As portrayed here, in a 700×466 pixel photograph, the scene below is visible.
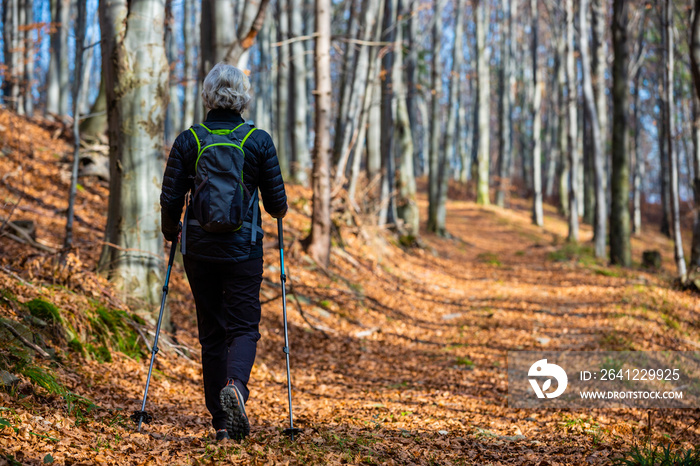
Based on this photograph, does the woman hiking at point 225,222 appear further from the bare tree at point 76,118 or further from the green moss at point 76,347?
the bare tree at point 76,118

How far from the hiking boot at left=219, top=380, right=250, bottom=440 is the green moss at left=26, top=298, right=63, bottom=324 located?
2.22 m

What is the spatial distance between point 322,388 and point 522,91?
1521 inches

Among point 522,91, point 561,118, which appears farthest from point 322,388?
point 522,91

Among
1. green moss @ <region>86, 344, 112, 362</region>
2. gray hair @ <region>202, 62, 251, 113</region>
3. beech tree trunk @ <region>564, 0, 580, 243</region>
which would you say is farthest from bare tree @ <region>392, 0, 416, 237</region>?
gray hair @ <region>202, 62, 251, 113</region>

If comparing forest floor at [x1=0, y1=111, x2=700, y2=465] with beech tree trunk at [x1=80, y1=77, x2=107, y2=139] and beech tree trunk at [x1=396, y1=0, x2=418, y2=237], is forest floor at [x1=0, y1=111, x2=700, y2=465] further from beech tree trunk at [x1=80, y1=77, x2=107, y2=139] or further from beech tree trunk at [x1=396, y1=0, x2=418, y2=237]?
beech tree trunk at [x1=396, y1=0, x2=418, y2=237]

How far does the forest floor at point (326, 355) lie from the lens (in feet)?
11.9

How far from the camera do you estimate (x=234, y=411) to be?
346 centimetres

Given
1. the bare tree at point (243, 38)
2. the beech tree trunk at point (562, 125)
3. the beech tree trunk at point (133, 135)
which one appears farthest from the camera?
the beech tree trunk at point (562, 125)

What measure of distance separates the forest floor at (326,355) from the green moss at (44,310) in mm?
12

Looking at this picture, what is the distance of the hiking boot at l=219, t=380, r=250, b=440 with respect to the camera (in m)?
3.43

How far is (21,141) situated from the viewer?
1213 centimetres

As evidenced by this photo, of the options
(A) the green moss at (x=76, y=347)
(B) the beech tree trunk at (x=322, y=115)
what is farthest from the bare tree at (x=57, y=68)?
(A) the green moss at (x=76, y=347)

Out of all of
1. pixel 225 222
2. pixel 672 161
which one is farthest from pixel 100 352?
pixel 672 161

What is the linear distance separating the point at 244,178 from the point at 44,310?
2484mm
